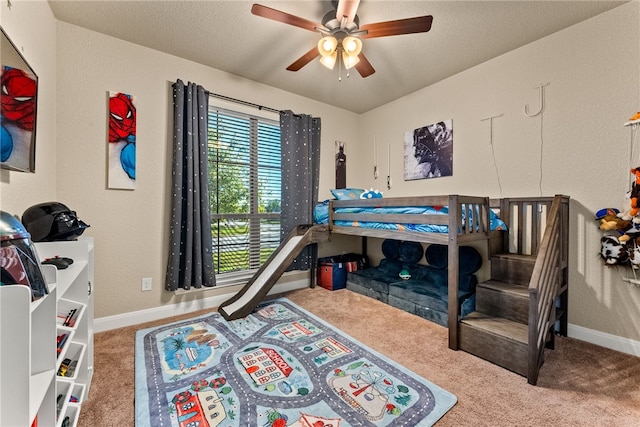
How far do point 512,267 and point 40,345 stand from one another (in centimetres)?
286

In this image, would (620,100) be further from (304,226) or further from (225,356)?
(225,356)

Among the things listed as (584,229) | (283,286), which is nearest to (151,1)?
(283,286)

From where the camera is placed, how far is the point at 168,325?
2.39 metres

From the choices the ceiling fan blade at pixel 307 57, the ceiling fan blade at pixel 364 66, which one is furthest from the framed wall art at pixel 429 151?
the ceiling fan blade at pixel 307 57

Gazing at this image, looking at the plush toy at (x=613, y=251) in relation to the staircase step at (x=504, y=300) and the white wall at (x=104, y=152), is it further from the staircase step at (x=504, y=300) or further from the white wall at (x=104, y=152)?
the white wall at (x=104, y=152)

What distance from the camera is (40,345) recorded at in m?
0.87

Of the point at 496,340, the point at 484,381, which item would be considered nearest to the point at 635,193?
the point at 496,340

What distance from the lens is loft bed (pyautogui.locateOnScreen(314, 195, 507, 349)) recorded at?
2.04 metres

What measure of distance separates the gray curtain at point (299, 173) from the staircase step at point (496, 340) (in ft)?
6.38

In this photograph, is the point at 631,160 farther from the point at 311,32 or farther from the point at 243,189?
the point at 243,189

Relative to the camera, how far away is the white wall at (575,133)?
1.99 m

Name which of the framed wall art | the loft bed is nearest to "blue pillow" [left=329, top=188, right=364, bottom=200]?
the loft bed

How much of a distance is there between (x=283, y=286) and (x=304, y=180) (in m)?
1.35

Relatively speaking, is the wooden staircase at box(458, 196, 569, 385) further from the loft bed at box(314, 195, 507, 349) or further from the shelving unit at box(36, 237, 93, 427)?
the shelving unit at box(36, 237, 93, 427)
